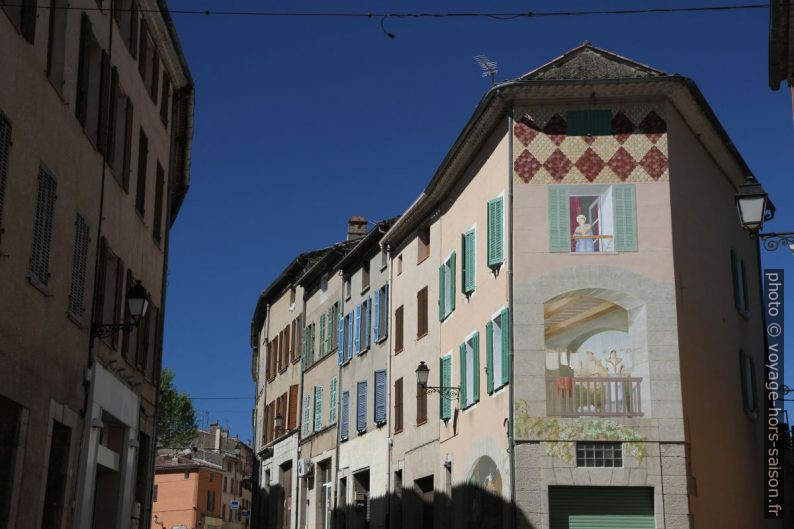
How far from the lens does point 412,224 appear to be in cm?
3200

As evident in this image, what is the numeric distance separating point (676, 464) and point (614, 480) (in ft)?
3.95

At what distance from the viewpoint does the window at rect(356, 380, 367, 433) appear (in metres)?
34.9

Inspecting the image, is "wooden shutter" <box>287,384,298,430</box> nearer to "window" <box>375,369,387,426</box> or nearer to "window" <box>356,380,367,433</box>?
"window" <box>356,380,367,433</box>

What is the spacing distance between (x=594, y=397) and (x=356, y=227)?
79.7ft

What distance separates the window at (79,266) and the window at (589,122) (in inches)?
407

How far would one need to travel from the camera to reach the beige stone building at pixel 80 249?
14.3 metres

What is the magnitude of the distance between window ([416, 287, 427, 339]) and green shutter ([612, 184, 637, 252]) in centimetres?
894

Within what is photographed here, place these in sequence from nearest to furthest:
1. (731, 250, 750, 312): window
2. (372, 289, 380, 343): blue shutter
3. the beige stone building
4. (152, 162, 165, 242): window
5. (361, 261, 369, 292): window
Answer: the beige stone building < (152, 162, 165, 242): window < (731, 250, 750, 312): window < (372, 289, 380, 343): blue shutter < (361, 261, 369, 292): window

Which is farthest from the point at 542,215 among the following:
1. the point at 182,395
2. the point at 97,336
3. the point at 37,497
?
the point at 182,395

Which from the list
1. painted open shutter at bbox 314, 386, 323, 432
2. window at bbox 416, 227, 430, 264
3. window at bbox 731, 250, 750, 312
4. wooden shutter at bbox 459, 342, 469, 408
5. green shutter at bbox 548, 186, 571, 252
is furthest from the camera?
painted open shutter at bbox 314, 386, 323, 432

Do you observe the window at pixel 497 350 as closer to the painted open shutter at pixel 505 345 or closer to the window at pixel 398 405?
the painted open shutter at pixel 505 345

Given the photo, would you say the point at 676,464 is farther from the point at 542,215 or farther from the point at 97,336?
the point at 97,336

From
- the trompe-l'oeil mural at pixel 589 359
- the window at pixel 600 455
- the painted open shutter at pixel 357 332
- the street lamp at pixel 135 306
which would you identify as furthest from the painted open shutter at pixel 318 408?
the street lamp at pixel 135 306

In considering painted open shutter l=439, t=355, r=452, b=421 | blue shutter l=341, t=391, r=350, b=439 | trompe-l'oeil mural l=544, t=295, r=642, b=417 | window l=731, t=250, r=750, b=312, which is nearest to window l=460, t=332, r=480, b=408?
painted open shutter l=439, t=355, r=452, b=421
